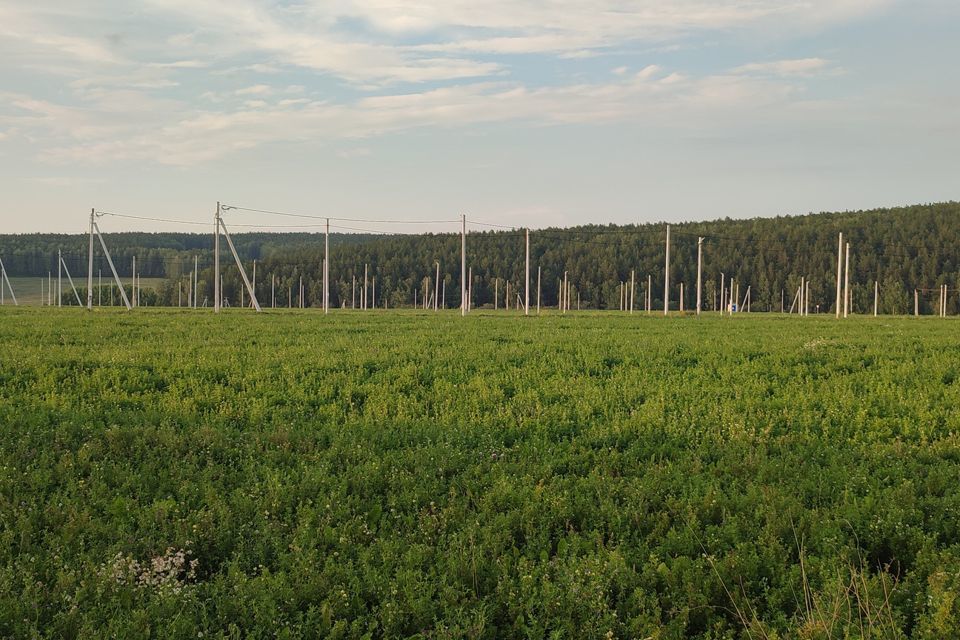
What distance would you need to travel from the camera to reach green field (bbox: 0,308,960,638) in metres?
7.00

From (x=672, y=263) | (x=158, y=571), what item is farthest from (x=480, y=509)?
(x=672, y=263)

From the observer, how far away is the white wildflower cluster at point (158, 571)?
742 cm

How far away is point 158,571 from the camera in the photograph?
7723mm

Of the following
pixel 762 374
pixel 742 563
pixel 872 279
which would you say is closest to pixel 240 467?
pixel 742 563

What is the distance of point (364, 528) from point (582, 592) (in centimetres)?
257

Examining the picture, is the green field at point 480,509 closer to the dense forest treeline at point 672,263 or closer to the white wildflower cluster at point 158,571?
the white wildflower cluster at point 158,571

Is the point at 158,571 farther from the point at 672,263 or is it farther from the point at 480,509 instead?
the point at 672,263

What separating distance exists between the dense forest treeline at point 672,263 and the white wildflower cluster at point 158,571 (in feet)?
486

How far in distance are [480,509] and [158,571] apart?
133 inches

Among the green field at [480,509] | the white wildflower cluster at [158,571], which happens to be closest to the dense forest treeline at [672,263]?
the green field at [480,509]

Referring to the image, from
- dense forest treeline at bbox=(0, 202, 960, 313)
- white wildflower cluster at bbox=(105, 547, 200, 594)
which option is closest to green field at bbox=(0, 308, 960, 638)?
white wildflower cluster at bbox=(105, 547, 200, 594)

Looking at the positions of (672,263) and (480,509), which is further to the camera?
(672,263)

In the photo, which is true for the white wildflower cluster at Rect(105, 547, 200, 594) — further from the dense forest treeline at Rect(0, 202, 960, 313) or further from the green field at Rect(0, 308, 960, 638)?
the dense forest treeline at Rect(0, 202, 960, 313)

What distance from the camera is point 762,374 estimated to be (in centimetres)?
1889
